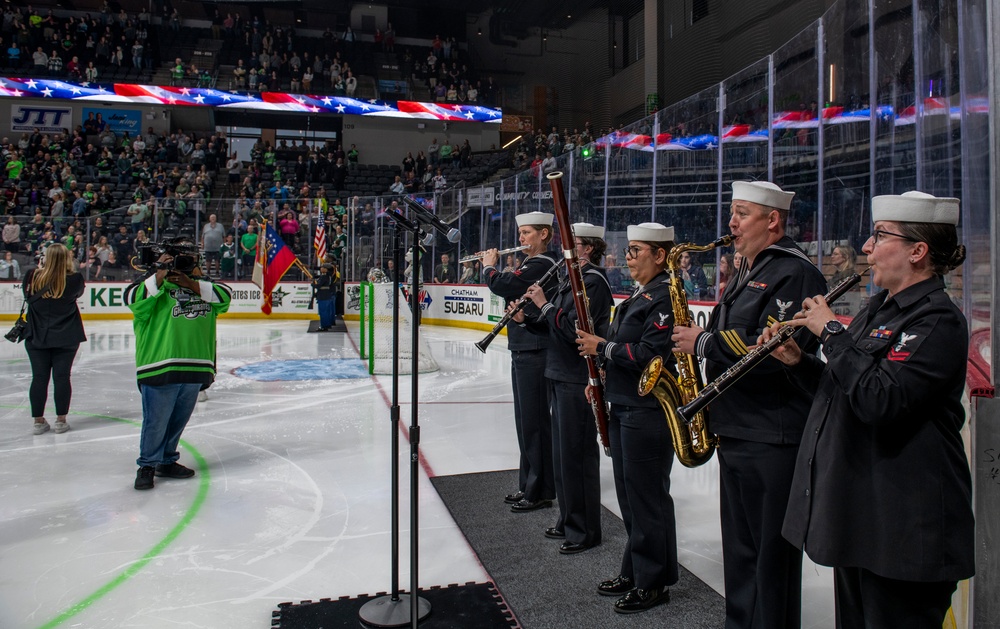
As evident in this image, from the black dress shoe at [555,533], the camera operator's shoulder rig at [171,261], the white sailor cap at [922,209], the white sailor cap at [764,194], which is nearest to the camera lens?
the white sailor cap at [922,209]

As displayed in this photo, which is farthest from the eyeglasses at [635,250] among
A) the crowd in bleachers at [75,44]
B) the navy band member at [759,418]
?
the crowd in bleachers at [75,44]

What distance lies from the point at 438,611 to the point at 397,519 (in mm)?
542

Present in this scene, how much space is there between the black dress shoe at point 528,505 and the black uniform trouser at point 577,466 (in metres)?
0.62

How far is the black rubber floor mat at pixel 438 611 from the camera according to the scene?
10.2 feet

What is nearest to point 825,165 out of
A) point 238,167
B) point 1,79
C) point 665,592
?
point 665,592

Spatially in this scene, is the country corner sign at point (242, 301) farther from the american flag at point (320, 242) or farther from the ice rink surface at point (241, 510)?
the ice rink surface at point (241, 510)

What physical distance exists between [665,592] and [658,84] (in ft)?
75.9

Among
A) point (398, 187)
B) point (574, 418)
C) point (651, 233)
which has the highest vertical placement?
point (398, 187)

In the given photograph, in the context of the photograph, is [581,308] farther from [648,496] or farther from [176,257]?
[176,257]

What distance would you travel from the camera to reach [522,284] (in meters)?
4.62

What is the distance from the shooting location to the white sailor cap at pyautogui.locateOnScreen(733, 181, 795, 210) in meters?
2.62

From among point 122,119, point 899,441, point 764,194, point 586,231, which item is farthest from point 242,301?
point 899,441

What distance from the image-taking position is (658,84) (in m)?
24.2

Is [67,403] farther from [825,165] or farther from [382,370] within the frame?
[825,165]
